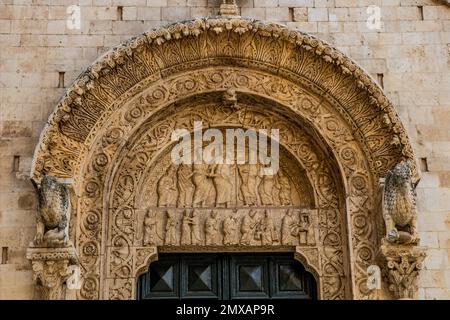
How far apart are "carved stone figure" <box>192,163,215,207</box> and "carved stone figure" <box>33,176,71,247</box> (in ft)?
7.21

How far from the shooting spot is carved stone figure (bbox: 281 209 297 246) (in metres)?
12.5

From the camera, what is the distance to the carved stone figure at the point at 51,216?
1136 centimetres

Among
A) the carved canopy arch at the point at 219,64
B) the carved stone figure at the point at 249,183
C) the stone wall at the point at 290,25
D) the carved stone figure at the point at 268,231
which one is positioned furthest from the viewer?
the carved stone figure at the point at 249,183

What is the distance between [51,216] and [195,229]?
220 centimetres

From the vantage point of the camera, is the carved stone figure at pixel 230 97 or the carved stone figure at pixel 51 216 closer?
the carved stone figure at pixel 51 216

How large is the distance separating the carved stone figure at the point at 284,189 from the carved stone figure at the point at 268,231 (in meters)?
0.40

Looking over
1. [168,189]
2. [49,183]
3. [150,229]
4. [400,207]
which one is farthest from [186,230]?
[400,207]

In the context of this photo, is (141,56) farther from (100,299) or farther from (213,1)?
(100,299)

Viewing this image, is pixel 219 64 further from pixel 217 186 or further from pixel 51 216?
pixel 51 216

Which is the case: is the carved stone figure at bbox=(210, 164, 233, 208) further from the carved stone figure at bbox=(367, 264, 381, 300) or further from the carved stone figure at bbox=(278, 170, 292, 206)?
Answer: the carved stone figure at bbox=(367, 264, 381, 300)

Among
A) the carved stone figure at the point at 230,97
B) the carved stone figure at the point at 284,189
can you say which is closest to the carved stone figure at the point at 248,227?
the carved stone figure at the point at 284,189

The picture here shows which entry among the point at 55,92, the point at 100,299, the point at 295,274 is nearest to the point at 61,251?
the point at 100,299

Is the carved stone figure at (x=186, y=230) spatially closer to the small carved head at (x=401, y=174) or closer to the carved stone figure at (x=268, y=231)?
the carved stone figure at (x=268, y=231)

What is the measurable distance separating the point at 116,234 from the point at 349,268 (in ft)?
11.1
